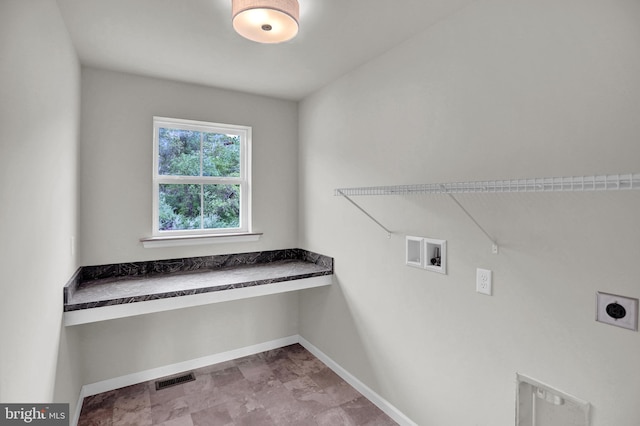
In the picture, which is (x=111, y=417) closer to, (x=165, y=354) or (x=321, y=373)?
(x=165, y=354)

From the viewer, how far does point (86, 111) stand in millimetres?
2527

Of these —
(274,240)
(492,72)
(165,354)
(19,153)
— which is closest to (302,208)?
(274,240)

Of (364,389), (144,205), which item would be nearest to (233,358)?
(364,389)

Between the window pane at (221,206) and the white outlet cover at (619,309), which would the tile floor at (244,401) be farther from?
the white outlet cover at (619,309)

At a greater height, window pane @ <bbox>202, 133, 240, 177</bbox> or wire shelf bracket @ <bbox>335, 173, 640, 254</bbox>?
window pane @ <bbox>202, 133, 240, 177</bbox>

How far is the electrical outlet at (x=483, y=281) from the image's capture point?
5.45 feet

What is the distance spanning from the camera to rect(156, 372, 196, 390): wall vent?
268 centimetres

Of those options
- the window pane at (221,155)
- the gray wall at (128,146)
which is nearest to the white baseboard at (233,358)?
the gray wall at (128,146)

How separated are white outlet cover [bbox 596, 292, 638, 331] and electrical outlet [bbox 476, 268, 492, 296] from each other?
44cm

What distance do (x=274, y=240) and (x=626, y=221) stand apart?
2663mm

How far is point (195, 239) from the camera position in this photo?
2.93m

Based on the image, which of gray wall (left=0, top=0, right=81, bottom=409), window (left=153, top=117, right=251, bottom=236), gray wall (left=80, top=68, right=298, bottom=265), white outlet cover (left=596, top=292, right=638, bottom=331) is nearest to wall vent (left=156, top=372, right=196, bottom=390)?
gray wall (left=0, top=0, right=81, bottom=409)

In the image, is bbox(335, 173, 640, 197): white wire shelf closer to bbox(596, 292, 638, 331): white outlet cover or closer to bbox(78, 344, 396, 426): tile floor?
bbox(596, 292, 638, 331): white outlet cover

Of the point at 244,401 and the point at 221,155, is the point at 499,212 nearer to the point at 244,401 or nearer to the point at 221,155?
the point at 244,401
